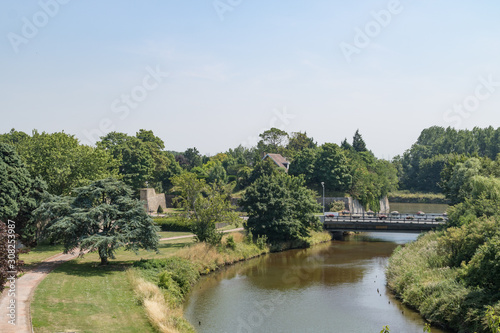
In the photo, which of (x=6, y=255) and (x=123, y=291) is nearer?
(x=6, y=255)

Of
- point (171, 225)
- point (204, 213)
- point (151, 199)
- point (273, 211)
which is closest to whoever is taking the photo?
point (204, 213)

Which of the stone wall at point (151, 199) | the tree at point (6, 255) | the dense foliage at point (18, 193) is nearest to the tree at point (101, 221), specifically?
the dense foliage at point (18, 193)

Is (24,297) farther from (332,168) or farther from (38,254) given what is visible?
(332,168)

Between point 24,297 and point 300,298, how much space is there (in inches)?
698

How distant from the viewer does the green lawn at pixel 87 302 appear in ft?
70.3

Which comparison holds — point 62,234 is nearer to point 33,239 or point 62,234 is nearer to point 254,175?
point 33,239

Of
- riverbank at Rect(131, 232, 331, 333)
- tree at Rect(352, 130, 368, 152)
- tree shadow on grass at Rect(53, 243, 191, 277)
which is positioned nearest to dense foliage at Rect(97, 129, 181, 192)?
riverbank at Rect(131, 232, 331, 333)

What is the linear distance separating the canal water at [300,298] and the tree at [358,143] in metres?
68.4

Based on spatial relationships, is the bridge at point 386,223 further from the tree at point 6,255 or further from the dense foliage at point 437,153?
the dense foliage at point 437,153

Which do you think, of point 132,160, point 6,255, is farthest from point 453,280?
point 132,160

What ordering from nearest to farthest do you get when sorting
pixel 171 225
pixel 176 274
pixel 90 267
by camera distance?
pixel 90 267
pixel 176 274
pixel 171 225

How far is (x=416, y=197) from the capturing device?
391 ft

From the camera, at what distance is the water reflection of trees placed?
3719 cm

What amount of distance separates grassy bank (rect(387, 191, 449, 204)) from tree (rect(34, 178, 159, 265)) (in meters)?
96.6
